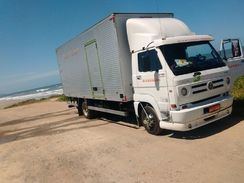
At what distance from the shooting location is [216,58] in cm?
832

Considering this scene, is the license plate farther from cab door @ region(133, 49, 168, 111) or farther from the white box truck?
cab door @ region(133, 49, 168, 111)

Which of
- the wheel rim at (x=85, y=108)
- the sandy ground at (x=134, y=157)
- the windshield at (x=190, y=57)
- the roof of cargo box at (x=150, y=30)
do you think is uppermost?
the roof of cargo box at (x=150, y=30)

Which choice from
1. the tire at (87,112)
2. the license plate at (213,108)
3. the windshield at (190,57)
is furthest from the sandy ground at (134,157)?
the tire at (87,112)

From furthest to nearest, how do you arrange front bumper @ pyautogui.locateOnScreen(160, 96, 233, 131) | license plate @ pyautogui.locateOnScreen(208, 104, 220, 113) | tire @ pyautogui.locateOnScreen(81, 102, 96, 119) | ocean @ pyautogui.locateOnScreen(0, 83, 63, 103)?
ocean @ pyautogui.locateOnScreen(0, 83, 63, 103), tire @ pyautogui.locateOnScreen(81, 102, 96, 119), license plate @ pyautogui.locateOnScreen(208, 104, 220, 113), front bumper @ pyautogui.locateOnScreen(160, 96, 233, 131)

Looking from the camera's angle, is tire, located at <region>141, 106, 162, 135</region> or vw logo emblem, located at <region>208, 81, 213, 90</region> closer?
vw logo emblem, located at <region>208, 81, 213, 90</region>

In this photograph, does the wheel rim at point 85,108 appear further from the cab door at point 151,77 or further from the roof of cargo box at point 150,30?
the roof of cargo box at point 150,30

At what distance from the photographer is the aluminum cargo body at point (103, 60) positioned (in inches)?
372

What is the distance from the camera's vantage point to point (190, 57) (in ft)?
26.1

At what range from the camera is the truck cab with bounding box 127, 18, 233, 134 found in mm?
7449

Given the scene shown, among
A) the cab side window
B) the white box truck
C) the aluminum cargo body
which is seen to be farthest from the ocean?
the cab side window

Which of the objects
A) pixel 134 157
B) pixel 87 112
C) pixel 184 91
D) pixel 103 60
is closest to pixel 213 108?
pixel 184 91

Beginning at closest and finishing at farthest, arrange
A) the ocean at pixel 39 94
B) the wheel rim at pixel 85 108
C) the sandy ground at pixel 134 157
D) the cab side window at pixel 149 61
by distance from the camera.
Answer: the sandy ground at pixel 134 157 < the cab side window at pixel 149 61 < the wheel rim at pixel 85 108 < the ocean at pixel 39 94

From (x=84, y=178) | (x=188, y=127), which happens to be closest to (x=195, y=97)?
(x=188, y=127)

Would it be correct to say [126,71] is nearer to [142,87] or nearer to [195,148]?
[142,87]
